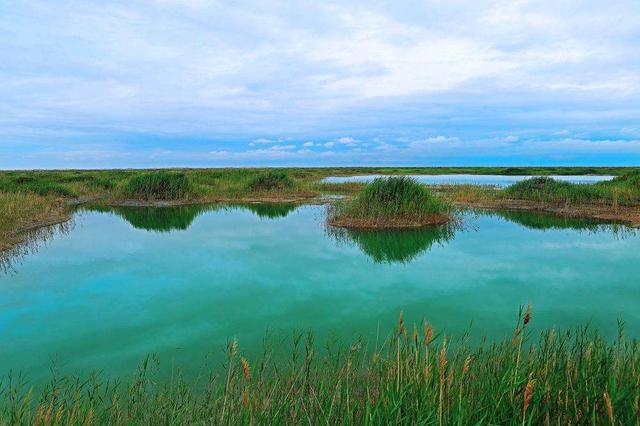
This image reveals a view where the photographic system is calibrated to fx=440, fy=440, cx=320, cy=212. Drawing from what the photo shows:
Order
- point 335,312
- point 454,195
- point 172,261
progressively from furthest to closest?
point 454,195, point 172,261, point 335,312

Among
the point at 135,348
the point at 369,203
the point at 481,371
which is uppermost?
the point at 369,203

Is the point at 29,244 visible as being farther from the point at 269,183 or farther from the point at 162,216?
the point at 269,183

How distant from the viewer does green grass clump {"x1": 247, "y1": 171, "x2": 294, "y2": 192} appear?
29.1 meters

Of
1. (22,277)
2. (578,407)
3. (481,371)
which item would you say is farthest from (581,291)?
(22,277)

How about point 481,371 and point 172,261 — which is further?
point 172,261

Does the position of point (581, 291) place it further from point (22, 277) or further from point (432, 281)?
point (22, 277)

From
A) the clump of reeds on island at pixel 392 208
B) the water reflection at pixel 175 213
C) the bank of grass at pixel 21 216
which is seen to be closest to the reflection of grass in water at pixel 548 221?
the clump of reeds on island at pixel 392 208

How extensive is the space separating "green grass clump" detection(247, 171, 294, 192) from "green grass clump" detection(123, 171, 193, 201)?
4727mm

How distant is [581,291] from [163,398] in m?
8.41

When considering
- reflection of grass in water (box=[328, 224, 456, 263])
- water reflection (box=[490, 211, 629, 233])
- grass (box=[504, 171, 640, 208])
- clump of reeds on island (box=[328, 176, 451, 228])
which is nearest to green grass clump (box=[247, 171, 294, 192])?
clump of reeds on island (box=[328, 176, 451, 228])

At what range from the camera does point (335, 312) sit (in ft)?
26.0

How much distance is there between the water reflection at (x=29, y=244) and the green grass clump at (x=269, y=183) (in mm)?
12958

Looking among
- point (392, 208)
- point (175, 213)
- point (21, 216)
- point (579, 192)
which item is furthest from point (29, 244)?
point (579, 192)

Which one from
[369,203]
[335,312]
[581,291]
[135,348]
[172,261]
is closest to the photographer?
[135,348]
